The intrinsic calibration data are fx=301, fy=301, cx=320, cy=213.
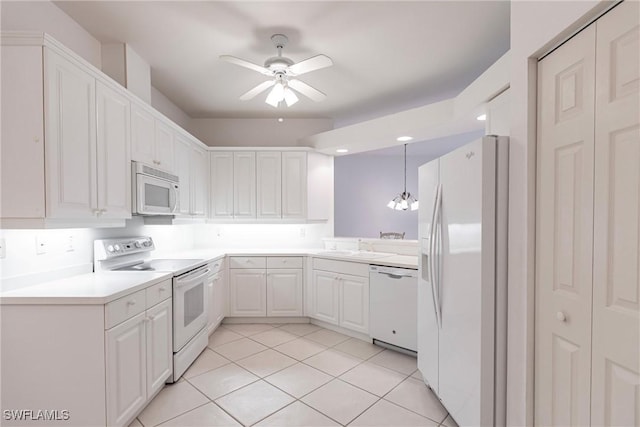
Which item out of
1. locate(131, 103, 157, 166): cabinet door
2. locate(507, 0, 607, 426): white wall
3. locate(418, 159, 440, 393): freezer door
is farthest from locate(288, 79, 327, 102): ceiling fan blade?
locate(507, 0, 607, 426): white wall

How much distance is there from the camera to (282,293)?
3828mm

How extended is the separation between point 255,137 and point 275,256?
1.92 meters

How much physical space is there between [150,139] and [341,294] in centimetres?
252

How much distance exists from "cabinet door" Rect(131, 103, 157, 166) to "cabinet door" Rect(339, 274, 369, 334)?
7.63ft

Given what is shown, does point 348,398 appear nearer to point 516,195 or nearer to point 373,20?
point 516,195

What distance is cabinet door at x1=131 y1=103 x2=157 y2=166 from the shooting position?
8.09 ft

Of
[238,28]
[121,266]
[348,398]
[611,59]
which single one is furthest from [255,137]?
[611,59]

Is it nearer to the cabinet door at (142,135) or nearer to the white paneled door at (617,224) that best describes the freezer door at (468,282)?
the white paneled door at (617,224)

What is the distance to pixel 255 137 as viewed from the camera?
460cm

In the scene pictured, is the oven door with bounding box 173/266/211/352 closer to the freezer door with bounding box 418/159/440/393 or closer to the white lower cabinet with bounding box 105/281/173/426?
the white lower cabinet with bounding box 105/281/173/426

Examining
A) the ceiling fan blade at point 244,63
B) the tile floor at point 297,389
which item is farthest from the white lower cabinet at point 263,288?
the ceiling fan blade at point 244,63

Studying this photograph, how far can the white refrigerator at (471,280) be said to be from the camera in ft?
5.32

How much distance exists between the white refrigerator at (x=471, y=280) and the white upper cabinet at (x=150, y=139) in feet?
7.90

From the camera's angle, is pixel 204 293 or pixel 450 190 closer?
pixel 450 190
